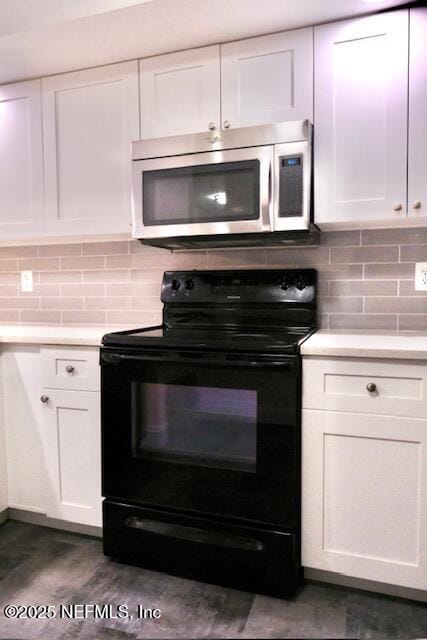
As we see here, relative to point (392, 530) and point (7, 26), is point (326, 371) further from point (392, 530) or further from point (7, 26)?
point (7, 26)

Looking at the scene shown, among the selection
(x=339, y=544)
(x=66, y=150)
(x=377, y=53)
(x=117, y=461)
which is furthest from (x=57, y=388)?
(x=377, y=53)

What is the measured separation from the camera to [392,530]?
5.00 ft

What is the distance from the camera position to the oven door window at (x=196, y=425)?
1.62m

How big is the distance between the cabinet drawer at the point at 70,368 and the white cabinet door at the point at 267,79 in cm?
108

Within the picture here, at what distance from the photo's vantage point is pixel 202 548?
1.67 m

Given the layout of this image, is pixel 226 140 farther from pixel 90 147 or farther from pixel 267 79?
pixel 90 147

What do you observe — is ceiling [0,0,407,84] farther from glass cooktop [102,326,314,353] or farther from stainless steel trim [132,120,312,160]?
glass cooktop [102,326,314,353]

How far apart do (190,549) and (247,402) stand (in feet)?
1.89

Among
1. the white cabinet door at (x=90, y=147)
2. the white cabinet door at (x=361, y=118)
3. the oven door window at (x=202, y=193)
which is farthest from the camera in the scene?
the white cabinet door at (x=90, y=147)

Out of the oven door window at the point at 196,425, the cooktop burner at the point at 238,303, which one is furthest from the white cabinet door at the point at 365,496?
the cooktop burner at the point at 238,303

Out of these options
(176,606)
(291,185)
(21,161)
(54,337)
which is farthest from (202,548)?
(21,161)

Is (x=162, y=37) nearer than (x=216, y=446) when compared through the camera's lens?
No

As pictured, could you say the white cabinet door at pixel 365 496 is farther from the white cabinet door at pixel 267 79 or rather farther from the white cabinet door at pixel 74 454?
the white cabinet door at pixel 267 79

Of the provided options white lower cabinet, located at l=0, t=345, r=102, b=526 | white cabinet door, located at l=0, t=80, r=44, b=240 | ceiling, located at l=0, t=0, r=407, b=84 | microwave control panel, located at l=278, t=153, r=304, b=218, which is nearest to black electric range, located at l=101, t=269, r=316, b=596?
white lower cabinet, located at l=0, t=345, r=102, b=526
